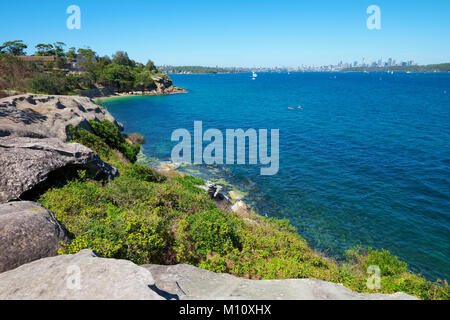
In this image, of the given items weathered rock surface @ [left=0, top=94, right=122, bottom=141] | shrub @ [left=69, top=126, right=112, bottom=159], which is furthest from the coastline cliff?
shrub @ [left=69, top=126, right=112, bottom=159]

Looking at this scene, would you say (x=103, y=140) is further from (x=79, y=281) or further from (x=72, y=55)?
(x=72, y=55)

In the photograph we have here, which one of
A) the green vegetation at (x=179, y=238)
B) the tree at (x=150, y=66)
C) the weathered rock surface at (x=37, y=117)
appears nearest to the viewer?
the green vegetation at (x=179, y=238)

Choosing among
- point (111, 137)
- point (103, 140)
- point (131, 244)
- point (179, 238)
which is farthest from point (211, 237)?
point (111, 137)

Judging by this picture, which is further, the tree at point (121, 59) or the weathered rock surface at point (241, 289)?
the tree at point (121, 59)

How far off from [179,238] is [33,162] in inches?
303

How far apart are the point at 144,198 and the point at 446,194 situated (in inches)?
1168

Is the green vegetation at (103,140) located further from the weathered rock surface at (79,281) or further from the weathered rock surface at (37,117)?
the weathered rock surface at (79,281)

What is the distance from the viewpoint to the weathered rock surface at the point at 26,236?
6535 millimetres

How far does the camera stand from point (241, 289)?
647 centimetres

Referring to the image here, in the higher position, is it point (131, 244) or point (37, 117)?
point (37, 117)

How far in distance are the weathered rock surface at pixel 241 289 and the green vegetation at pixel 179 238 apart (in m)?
2.02

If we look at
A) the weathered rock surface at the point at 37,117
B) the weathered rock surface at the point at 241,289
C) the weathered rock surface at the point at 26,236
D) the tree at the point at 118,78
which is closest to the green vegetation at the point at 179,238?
the weathered rock surface at the point at 26,236
